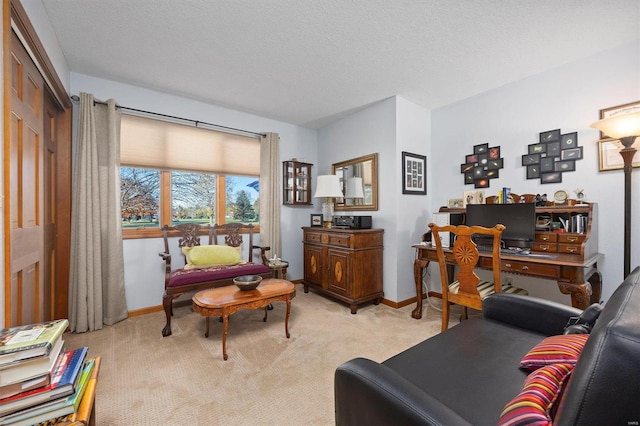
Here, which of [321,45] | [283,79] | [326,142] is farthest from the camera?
[326,142]

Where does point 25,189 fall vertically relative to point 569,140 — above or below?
below

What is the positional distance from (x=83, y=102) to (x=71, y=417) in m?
2.92

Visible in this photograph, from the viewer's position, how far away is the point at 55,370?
3.19ft

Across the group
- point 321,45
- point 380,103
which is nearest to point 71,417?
point 321,45

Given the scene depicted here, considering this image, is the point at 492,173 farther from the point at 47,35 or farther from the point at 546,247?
the point at 47,35

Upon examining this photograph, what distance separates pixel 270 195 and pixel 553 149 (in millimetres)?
3319

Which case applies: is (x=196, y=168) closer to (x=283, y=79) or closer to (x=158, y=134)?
(x=158, y=134)

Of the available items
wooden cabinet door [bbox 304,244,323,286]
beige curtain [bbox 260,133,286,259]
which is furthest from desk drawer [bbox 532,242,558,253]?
beige curtain [bbox 260,133,286,259]

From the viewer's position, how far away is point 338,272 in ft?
10.7

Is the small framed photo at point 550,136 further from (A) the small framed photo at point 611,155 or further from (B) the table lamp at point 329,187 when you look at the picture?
(B) the table lamp at point 329,187

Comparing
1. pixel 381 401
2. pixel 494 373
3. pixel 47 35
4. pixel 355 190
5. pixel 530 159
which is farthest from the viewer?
pixel 355 190

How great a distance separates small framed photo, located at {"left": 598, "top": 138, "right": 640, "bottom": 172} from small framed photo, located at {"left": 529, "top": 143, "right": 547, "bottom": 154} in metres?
0.39

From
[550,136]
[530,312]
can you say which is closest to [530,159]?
[550,136]

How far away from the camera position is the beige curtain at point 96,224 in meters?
2.55
